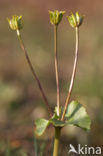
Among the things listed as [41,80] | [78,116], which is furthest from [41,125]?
[41,80]

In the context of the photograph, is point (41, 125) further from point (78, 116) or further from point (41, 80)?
point (41, 80)

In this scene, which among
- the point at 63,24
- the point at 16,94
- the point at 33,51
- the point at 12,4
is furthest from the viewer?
the point at 12,4

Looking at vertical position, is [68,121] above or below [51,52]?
above

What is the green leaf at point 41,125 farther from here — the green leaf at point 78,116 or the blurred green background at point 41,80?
the blurred green background at point 41,80

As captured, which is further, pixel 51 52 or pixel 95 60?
pixel 51 52

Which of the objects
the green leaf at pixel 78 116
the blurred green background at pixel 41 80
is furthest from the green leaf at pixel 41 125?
the blurred green background at pixel 41 80

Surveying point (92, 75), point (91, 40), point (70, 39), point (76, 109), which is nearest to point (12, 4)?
point (70, 39)

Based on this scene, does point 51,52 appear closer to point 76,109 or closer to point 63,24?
point 63,24
